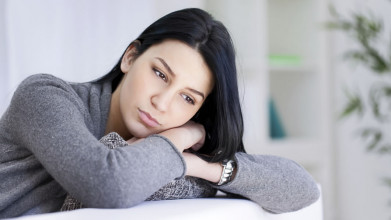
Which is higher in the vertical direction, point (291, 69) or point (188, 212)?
point (188, 212)

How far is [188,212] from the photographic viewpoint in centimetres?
95

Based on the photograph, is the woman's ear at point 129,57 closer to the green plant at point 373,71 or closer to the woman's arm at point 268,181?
the woman's arm at point 268,181

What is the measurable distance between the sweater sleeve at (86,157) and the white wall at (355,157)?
2.63 m

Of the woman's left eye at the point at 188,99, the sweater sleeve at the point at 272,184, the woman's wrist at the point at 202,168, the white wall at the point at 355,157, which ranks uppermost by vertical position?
the woman's left eye at the point at 188,99

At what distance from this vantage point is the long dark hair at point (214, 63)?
1217mm

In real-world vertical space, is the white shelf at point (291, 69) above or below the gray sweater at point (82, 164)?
below

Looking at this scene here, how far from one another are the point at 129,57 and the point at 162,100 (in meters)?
0.20

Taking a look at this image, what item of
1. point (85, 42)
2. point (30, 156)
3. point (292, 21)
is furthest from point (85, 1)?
point (292, 21)

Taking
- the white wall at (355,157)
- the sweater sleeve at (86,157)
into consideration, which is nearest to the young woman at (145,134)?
the sweater sleeve at (86,157)

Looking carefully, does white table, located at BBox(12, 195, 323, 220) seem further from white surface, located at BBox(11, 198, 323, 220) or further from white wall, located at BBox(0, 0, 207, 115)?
white wall, located at BBox(0, 0, 207, 115)

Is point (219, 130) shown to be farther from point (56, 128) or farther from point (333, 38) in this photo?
point (333, 38)

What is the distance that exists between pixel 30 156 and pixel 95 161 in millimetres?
246

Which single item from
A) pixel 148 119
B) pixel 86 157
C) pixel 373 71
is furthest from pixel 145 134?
pixel 373 71

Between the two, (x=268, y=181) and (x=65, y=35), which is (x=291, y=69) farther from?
(x=268, y=181)
